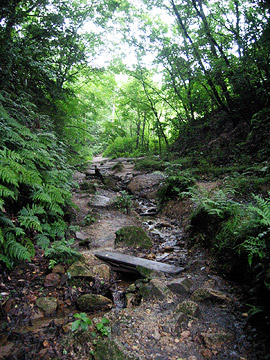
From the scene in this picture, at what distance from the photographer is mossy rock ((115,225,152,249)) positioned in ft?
14.9

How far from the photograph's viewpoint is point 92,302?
106 inches

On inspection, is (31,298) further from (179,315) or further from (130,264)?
(179,315)

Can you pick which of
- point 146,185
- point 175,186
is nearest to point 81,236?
point 175,186

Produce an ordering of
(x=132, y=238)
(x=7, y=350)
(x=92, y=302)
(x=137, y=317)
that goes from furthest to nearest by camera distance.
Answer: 1. (x=132, y=238)
2. (x=92, y=302)
3. (x=137, y=317)
4. (x=7, y=350)

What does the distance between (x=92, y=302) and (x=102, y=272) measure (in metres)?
0.73

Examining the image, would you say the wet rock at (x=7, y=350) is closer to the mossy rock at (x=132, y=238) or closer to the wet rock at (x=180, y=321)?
the wet rock at (x=180, y=321)

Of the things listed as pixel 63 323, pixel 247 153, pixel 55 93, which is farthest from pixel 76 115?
pixel 63 323

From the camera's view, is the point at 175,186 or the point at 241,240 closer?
the point at 241,240

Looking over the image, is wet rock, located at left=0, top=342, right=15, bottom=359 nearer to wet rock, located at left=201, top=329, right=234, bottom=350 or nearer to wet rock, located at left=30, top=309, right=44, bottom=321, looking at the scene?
wet rock, located at left=30, top=309, right=44, bottom=321

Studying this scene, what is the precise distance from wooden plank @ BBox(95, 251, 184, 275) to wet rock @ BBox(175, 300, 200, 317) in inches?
32.5

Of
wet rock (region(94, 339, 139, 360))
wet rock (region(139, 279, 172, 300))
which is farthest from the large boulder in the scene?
wet rock (region(94, 339, 139, 360))

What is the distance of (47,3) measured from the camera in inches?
249

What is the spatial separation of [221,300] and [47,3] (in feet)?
28.5

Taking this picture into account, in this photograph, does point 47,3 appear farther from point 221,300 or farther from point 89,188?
point 221,300
